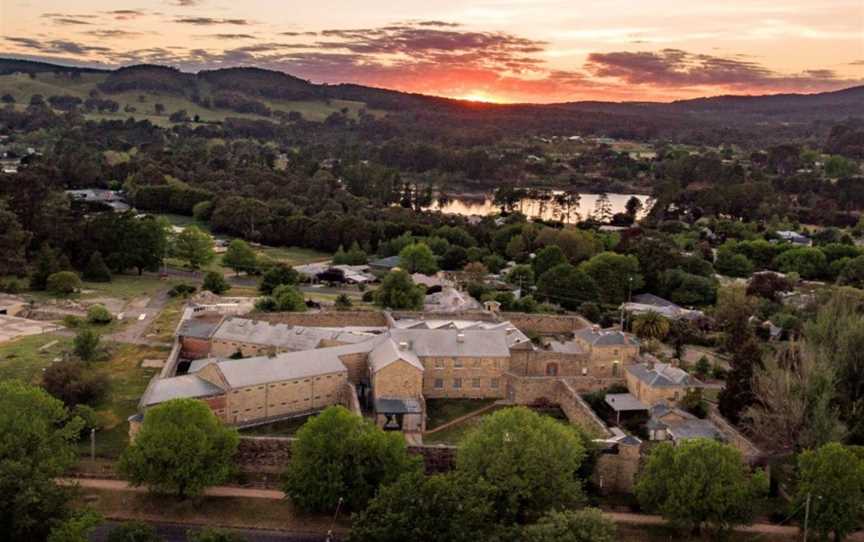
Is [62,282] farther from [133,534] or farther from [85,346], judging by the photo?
[133,534]

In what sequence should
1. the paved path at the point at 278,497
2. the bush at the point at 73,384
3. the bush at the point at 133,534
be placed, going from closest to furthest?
the bush at the point at 133,534
the paved path at the point at 278,497
the bush at the point at 73,384

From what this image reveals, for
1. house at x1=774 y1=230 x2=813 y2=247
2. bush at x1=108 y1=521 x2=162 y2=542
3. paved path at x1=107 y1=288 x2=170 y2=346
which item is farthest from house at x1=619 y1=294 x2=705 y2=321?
bush at x1=108 y1=521 x2=162 y2=542

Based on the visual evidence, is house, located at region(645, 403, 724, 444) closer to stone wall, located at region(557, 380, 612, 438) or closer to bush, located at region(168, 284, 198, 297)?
stone wall, located at region(557, 380, 612, 438)

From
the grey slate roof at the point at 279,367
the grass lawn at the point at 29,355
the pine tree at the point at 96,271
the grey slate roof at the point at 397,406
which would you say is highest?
the grey slate roof at the point at 279,367

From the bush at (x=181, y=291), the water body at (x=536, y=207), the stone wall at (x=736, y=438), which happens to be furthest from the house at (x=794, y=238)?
the bush at (x=181, y=291)

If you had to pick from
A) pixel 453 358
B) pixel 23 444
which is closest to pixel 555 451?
pixel 453 358

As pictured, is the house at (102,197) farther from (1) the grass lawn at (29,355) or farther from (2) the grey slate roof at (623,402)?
(2) the grey slate roof at (623,402)

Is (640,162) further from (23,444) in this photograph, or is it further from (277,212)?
Answer: (23,444)
